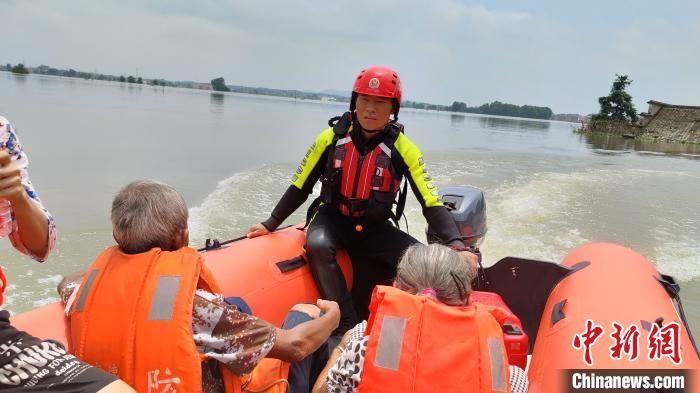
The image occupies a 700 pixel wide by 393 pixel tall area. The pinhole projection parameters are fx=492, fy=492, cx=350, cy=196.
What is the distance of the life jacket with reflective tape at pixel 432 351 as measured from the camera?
1.01 m

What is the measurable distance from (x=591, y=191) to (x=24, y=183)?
7.18m

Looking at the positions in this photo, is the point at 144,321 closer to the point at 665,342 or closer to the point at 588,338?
the point at 588,338

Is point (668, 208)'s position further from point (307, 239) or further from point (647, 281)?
point (307, 239)

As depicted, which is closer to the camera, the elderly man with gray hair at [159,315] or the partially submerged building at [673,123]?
the elderly man with gray hair at [159,315]

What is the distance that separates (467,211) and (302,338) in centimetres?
183

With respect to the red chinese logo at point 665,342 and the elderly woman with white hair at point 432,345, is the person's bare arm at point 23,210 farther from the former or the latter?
the red chinese logo at point 665,342

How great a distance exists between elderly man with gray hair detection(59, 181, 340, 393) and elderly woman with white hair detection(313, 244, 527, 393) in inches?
10.0

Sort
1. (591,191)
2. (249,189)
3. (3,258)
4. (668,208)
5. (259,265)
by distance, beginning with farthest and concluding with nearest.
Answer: (591,191) → (668,208) → (249,189) → (3,258) → (259,265)

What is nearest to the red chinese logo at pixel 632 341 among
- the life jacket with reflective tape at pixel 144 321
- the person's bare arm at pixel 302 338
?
the person's bare arm at pixel 302 338

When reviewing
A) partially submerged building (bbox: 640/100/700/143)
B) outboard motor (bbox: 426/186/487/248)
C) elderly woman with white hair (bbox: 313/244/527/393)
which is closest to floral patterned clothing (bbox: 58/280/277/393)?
elderly woman with white hair (bbox: 313/244/527/393)

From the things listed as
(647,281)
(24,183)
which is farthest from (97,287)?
(647,281)

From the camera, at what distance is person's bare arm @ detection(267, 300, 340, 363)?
3.95 feet

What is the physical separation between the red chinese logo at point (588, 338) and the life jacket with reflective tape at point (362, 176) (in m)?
0.96

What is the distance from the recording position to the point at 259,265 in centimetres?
205
